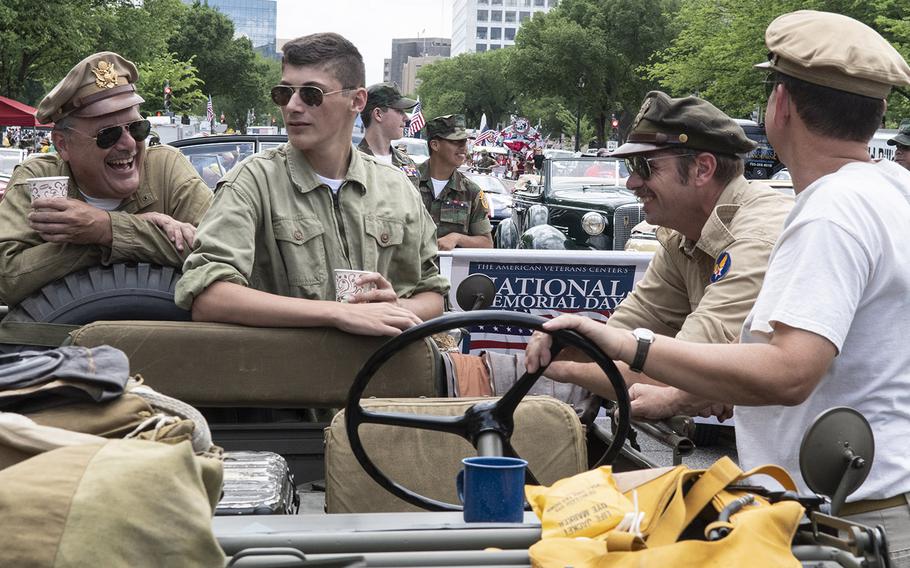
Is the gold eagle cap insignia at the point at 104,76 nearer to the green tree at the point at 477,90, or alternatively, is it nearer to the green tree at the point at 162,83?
the green tree at the point at 162,83

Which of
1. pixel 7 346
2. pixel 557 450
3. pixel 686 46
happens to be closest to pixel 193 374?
pixel 7 346

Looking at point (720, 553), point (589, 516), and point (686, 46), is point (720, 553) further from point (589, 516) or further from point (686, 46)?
point (686, 46)

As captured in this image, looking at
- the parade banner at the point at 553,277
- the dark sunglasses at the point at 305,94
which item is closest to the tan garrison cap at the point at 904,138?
the parade banner at the point at 553,277

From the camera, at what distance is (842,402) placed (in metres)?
2.49

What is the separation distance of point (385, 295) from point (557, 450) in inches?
36.7

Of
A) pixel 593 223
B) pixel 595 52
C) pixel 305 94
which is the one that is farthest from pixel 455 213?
pixel 595 52

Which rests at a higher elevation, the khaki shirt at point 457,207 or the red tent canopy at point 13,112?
the khaki shirt at point 457,207

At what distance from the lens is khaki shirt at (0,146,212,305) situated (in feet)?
13.6

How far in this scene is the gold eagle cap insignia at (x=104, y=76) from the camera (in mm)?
4695

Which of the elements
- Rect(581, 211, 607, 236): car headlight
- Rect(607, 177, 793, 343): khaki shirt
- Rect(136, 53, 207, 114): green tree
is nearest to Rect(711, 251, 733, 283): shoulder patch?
Rect(607, 177, 793, 343): khaki shirt

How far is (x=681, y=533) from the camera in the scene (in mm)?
1925

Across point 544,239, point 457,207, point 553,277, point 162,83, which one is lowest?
point 162,83

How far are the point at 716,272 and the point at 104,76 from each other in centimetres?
270

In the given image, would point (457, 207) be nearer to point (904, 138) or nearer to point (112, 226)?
point (904, 138)
